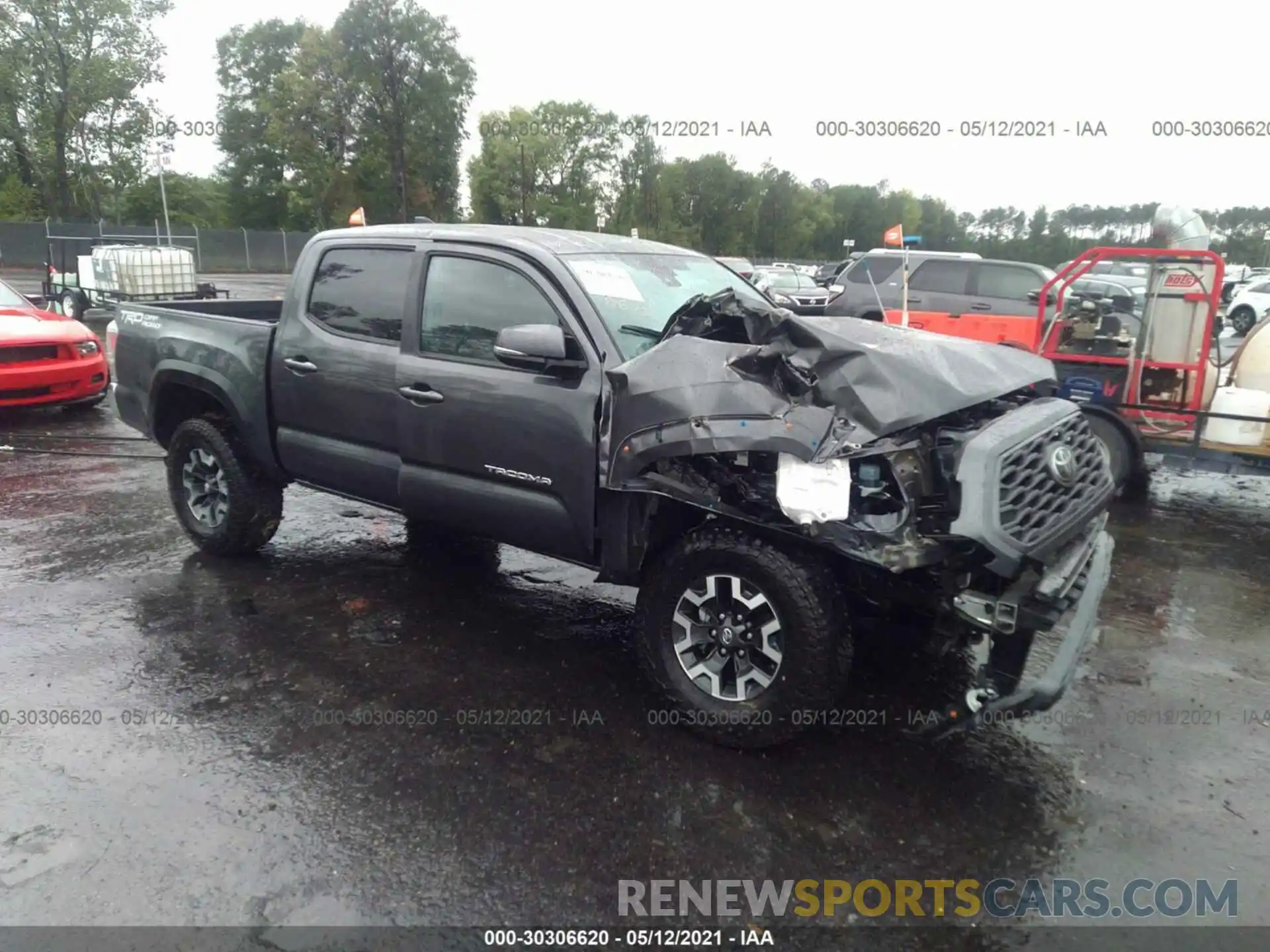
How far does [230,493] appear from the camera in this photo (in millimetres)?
5141

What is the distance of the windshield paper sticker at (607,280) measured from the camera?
3.92 meters

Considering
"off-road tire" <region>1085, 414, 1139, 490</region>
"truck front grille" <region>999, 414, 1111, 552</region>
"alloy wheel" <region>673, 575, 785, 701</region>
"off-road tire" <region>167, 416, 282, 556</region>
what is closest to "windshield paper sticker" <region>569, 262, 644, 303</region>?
"alloy wheel" <region>673, 575, 785, 701</region>

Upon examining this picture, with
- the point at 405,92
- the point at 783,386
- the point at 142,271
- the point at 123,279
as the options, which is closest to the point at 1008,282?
the point at 783,386

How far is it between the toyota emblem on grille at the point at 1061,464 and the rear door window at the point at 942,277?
976 cm

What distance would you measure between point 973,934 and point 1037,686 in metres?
0.81

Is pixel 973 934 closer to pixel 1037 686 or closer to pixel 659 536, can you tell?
pixel 1037 686

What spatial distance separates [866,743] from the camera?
354 cm

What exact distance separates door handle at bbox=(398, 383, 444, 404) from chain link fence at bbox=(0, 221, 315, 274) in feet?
106

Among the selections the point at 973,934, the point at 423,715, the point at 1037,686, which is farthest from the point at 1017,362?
the point at 423,715

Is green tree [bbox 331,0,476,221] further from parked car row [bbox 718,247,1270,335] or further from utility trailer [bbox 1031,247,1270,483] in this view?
utility trailer [bbox 1031,247,1270,483]

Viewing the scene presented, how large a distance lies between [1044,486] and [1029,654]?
60 cm

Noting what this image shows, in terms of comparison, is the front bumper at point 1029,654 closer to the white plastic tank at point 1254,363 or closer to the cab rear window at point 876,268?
the white plastic tank at point 1254,363

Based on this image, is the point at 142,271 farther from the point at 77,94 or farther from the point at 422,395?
the point at 77,94

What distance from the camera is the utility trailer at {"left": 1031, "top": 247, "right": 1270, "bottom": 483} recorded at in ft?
20.9
